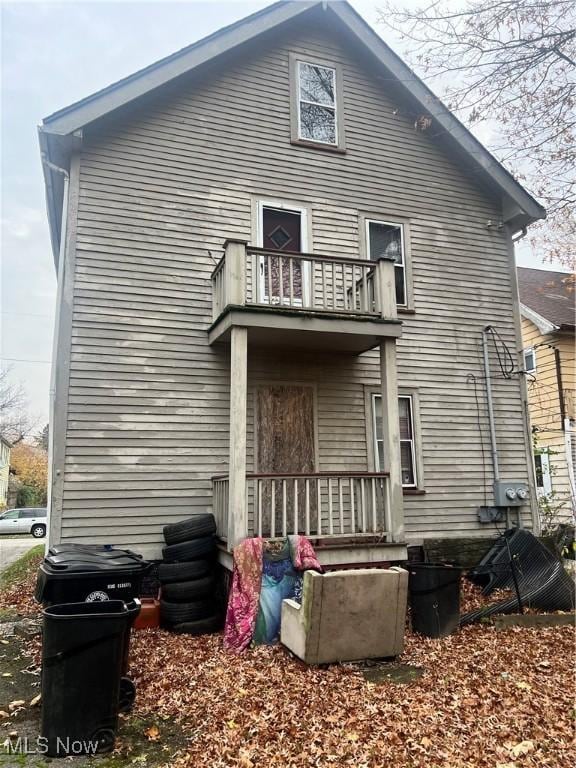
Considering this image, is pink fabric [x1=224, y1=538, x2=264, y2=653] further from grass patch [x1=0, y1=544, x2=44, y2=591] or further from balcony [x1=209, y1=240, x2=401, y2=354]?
grass patch [x1=0, y1=544, x2=44, y2=591]

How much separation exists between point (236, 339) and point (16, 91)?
273 inches

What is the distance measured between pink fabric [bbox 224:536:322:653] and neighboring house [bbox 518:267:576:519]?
9.48m

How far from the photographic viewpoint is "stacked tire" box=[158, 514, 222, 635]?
690 centimetres

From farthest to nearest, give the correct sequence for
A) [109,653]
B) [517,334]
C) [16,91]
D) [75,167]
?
[517,334] < [16,91] < [75,167] < [109,653]

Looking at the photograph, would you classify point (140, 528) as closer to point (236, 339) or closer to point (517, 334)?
point (236, 339)

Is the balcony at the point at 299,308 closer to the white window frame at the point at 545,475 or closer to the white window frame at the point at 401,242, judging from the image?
the white window frame at the point at 401,242

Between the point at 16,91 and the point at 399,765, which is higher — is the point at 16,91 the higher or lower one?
the higher one

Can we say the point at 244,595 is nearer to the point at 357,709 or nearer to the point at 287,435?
the point at 357,709

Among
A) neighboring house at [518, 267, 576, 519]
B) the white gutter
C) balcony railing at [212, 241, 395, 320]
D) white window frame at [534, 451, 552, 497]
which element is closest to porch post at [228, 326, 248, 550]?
balcony railing at [212, 241, 395, 320]

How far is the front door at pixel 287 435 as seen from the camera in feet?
28.4

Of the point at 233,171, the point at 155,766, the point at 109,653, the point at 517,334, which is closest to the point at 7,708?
the point at 109,653

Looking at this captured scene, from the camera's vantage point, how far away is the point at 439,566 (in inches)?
260

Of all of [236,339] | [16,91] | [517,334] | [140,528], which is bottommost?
[140,528]

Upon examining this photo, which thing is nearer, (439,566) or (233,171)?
(439,566)
